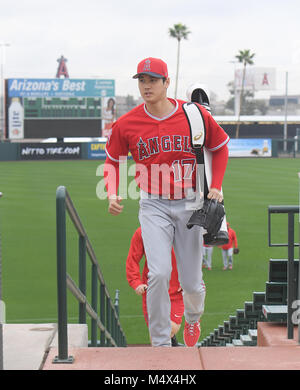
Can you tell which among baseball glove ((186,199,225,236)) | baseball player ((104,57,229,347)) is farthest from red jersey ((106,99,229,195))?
baseball glove ((186,199,225,236))

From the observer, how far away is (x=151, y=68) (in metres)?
4.43

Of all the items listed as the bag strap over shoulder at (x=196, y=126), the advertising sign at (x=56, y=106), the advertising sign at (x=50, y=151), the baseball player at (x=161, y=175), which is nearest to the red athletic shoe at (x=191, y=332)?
the baseball player at (x=161, y=175)

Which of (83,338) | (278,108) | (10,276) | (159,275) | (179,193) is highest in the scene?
(278,108)

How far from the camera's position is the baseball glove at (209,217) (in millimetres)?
4348

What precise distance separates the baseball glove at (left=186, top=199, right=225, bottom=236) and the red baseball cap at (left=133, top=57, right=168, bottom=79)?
90 centimetres

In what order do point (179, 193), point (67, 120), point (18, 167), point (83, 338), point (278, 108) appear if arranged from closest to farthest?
point (83, 338), point (179, 193), point (18, 167), point (67, 120), point (278, 108)

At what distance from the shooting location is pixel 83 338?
4.24m

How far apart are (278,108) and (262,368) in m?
111

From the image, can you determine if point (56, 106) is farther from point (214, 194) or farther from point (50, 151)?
point (214, 194)

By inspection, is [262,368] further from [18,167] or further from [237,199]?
[18,167]

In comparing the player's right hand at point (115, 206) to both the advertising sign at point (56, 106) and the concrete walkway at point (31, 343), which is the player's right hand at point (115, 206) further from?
the advertising sign at point (56, 106)

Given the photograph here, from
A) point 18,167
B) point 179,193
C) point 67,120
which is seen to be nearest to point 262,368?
point 179,193

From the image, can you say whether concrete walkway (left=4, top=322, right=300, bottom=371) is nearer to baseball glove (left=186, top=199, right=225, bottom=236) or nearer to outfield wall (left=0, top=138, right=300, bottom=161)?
baseball glove (left=186, top=199, right=225, bottom=236)

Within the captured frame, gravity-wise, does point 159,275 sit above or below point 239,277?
above
